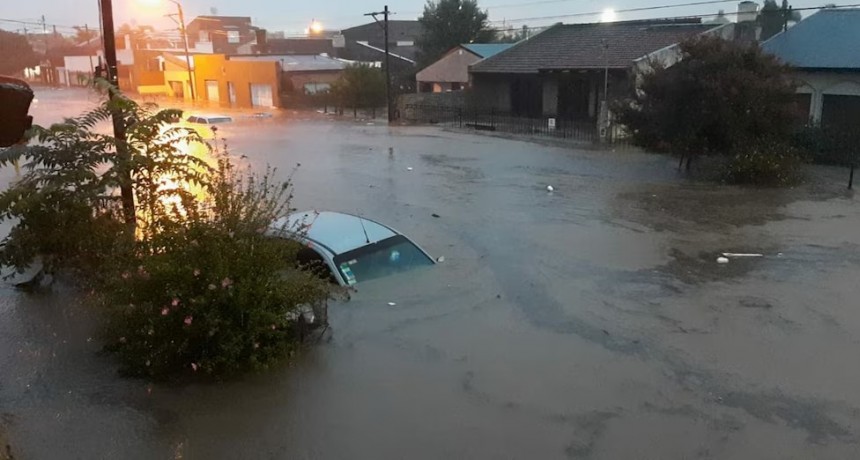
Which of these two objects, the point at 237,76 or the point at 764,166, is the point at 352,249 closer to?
the point at 764,166

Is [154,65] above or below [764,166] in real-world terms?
above

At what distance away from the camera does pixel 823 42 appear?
24.8m

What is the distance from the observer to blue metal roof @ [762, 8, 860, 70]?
23.4m

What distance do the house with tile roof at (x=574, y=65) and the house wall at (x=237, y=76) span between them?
59.9 ft

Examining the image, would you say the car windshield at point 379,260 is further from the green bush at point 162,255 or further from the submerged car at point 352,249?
the green bush at point 162,255

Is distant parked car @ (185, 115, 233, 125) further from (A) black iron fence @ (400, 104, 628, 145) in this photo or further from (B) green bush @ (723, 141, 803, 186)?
(B) green bush @ (723, 141, 803, 186)

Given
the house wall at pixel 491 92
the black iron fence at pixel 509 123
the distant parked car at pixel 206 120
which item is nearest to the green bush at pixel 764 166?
the black iron fence at pixel 509 123

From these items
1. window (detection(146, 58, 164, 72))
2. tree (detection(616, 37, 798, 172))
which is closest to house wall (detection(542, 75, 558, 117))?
tree (detection(616, 37, 798, 172))

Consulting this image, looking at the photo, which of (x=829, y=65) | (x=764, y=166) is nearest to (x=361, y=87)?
(x=829, y=65)

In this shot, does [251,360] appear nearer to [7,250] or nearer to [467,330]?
[467,330]

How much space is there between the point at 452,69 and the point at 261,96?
694 inches

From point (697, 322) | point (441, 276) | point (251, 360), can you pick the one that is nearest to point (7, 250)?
point (251, 360)

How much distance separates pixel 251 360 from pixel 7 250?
4361 mm

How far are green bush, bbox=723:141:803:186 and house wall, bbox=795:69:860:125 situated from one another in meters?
4.46
